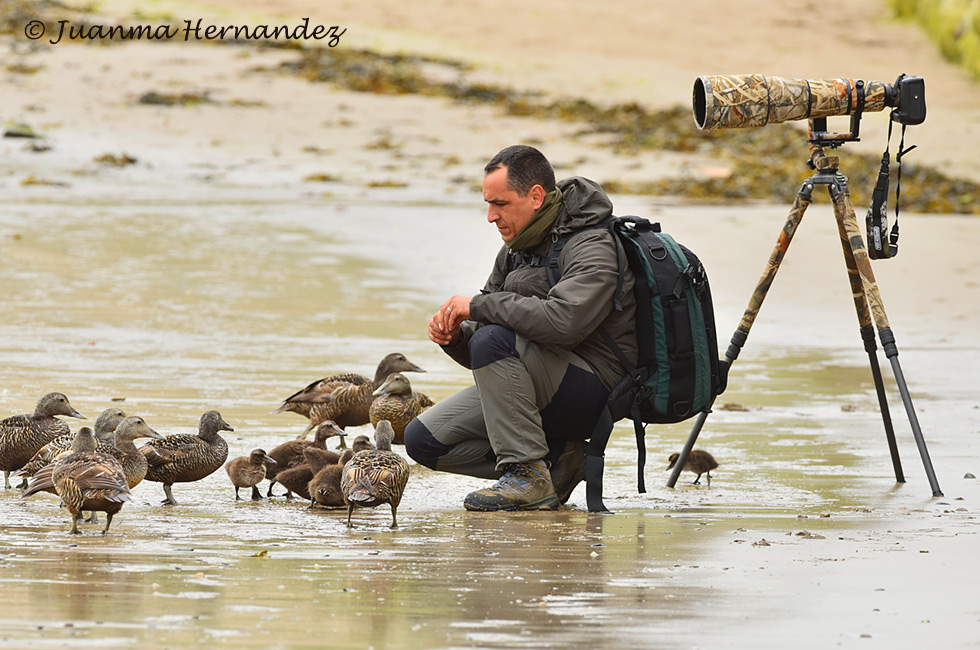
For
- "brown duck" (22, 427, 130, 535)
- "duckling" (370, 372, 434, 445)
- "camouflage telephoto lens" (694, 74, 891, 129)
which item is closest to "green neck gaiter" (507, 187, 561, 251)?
"camouflage telephoto lens" (694, 74, 891, 129)

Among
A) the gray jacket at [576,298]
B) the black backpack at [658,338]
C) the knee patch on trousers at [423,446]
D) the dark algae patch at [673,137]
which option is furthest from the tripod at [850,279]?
the dark algae patch at [673,137]

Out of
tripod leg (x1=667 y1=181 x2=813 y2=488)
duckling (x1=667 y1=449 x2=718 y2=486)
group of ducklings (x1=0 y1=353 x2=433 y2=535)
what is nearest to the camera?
group of ducklings (x1=0 y1=353 x2=433 y2=535)

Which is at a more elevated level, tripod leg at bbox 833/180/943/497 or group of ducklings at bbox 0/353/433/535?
tripod leg at bbox 833/180/943/497

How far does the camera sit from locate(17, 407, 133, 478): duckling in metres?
6.55

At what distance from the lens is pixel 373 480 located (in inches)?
234

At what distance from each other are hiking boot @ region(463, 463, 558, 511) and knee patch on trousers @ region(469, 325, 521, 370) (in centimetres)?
50

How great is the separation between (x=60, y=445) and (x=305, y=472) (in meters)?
1.15

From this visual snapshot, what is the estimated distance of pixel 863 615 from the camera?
454 centimetres

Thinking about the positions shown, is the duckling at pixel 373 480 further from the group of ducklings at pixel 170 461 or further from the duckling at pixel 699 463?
the duckling at pixel 699 463

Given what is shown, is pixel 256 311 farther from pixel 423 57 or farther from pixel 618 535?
pixel 423 57

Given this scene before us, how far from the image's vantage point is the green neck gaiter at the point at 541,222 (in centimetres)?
632

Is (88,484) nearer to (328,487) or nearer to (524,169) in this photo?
(328,487)

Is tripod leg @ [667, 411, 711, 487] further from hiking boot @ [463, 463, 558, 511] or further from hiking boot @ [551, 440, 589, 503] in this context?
hiking boot @ [463, 463, 558, 511]

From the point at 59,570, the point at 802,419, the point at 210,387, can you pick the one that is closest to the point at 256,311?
the point at 210,387
